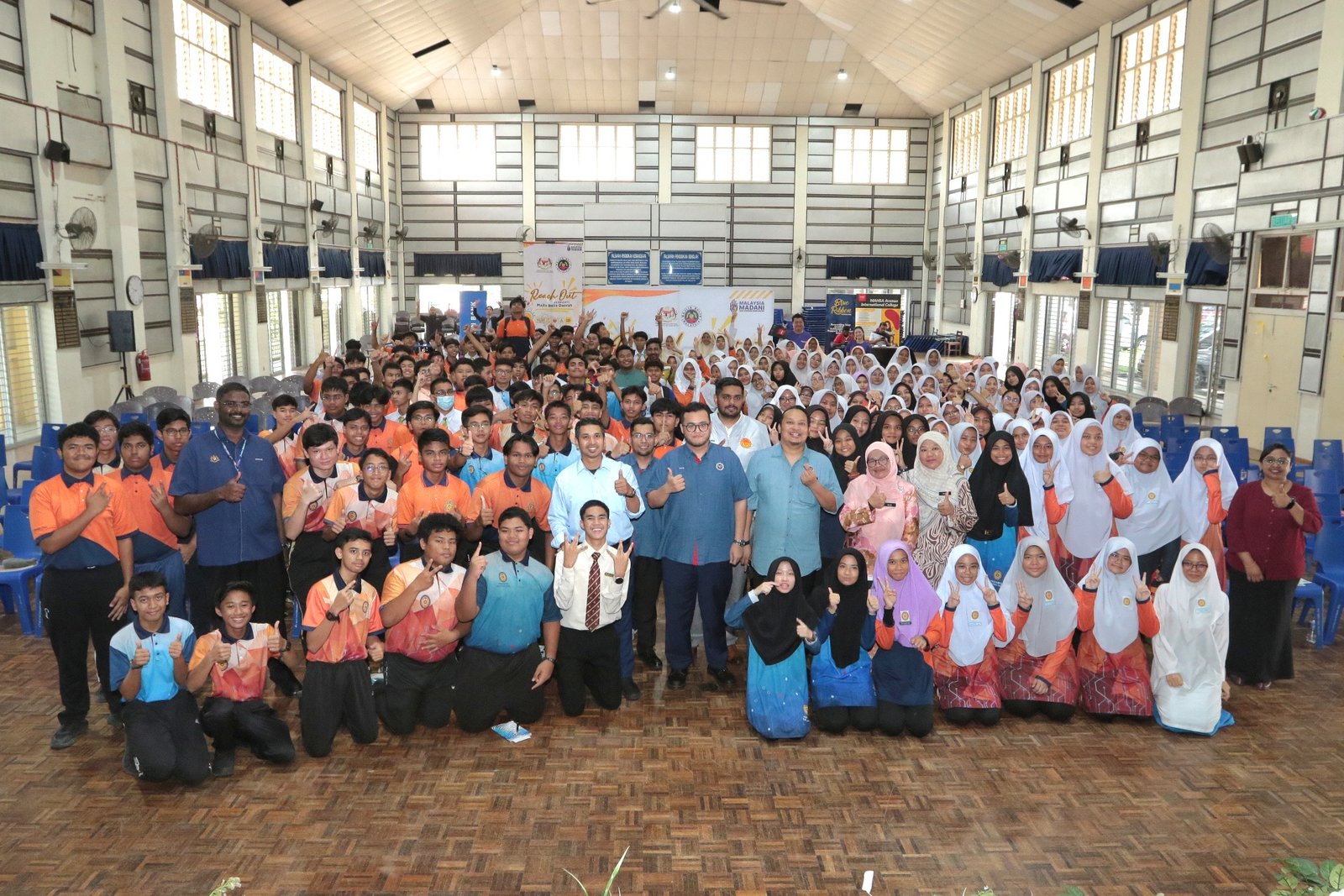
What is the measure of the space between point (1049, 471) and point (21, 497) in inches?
328

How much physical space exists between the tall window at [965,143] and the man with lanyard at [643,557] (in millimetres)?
20875

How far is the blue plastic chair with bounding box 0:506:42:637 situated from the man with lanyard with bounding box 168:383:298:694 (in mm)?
2015

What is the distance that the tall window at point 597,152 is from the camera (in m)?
27.9

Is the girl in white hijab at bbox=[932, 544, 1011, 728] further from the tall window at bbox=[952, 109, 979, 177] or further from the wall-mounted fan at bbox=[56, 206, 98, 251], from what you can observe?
the tall window at bbox=[952, 109, 979, 177]

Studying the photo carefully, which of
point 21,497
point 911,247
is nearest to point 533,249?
point 21,497

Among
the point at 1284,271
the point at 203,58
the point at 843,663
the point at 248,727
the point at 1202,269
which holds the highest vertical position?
the point at 203,58

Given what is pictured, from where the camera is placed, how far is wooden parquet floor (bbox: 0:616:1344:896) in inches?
173

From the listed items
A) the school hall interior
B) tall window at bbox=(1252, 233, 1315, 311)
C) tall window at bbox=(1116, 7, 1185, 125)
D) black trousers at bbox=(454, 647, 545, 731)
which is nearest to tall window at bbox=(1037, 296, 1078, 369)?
the school hall interior

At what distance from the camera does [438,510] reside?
628cm

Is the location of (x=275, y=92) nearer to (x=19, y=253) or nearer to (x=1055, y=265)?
(x=19, y=253)

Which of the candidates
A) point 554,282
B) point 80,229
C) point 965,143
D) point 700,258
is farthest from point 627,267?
point 80,229

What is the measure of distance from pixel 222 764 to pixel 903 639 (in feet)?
12.7

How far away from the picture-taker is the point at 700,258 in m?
28.0

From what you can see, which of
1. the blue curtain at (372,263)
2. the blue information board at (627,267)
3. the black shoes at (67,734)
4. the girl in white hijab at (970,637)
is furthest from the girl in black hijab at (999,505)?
the blue information board at (627,267)
